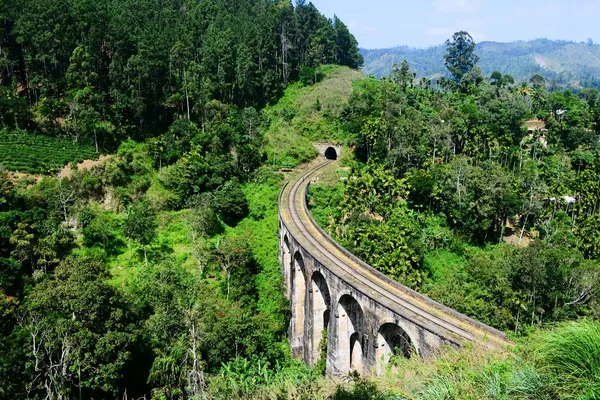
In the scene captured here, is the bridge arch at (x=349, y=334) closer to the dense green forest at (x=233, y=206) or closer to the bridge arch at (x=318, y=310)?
the bridge arch at (x=318, y=310)

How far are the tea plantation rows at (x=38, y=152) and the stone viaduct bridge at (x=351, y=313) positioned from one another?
3153 centimetres

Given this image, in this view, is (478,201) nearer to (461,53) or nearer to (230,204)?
(230,204)

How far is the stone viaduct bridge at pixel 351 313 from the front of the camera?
98.8 feet

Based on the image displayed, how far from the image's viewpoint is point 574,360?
37.0ft

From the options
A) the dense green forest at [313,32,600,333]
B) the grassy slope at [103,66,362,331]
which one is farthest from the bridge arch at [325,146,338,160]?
the dense green forest at [313,32,600,333]

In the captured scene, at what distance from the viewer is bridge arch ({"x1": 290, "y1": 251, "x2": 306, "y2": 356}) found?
47.4 metres

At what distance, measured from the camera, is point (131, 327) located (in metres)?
33.5

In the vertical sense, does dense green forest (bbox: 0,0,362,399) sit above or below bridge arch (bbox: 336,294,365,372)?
above

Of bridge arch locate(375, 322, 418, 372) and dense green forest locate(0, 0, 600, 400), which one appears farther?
bridge arch locate(375, 322, 418, 372)

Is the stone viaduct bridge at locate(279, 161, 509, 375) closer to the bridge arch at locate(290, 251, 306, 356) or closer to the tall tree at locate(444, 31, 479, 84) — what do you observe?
the bridge arch at locate(290, 251, 306, 356)

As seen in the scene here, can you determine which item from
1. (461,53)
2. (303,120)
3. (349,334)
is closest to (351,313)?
(349,334)

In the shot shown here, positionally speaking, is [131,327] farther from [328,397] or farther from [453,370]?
[453,370]

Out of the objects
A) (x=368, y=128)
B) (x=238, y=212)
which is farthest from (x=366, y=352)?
(x=368, y=128)

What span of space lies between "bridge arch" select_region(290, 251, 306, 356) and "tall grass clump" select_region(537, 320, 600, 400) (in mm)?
35985
